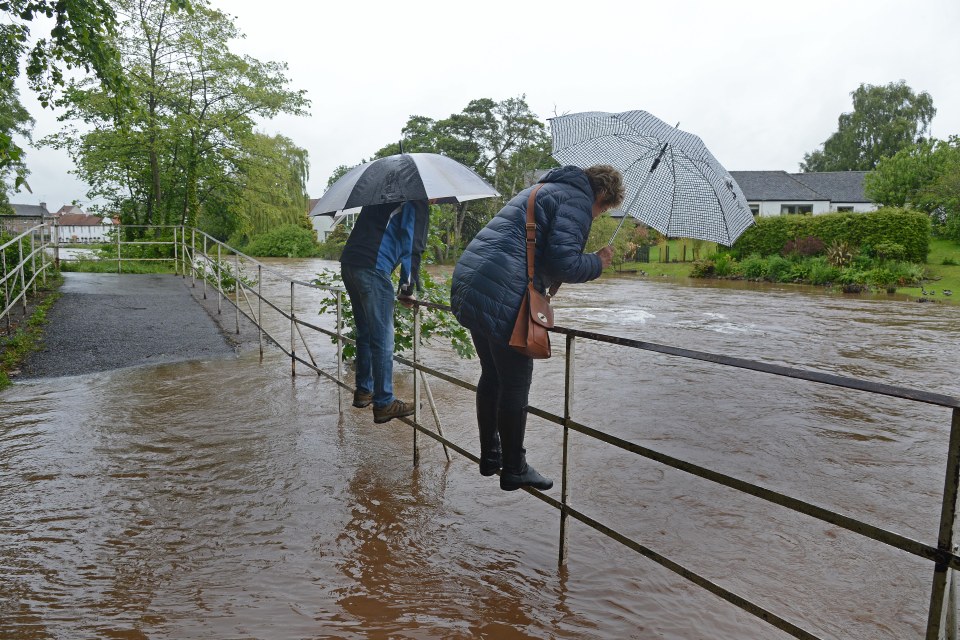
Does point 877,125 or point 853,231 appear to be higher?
point 877,125

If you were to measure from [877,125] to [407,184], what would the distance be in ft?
219

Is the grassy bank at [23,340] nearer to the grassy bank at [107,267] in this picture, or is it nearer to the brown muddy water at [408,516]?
the brown muddy water at [408,516]

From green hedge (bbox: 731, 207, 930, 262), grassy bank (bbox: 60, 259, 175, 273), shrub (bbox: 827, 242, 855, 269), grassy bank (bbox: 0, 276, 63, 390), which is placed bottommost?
grassy bank (bbox: 0, 276, 63, 390)

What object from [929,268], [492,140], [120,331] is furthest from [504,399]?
[492,140]

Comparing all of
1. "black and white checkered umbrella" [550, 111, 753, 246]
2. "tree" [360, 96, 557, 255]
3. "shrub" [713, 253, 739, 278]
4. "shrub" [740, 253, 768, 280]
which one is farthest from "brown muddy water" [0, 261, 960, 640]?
"tree" [360, 96, 557, 255]


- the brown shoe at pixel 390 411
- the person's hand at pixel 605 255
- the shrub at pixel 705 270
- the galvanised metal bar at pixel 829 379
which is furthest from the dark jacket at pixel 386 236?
the shrub at pixel 705 270

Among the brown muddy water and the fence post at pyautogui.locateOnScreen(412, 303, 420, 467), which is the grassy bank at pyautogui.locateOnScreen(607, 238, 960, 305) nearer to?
the brown muddy water

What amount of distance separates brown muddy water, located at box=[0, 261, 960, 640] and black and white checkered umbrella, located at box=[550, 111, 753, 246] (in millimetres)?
1942

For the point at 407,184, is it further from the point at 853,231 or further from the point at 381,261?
the point at 853,231

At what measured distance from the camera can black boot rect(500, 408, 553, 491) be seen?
10.3ft

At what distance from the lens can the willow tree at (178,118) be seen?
22352mm

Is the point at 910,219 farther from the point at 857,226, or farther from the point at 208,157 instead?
the point at 208,157

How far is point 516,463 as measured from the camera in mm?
3229

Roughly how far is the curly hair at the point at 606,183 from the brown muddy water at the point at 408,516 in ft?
6.12
